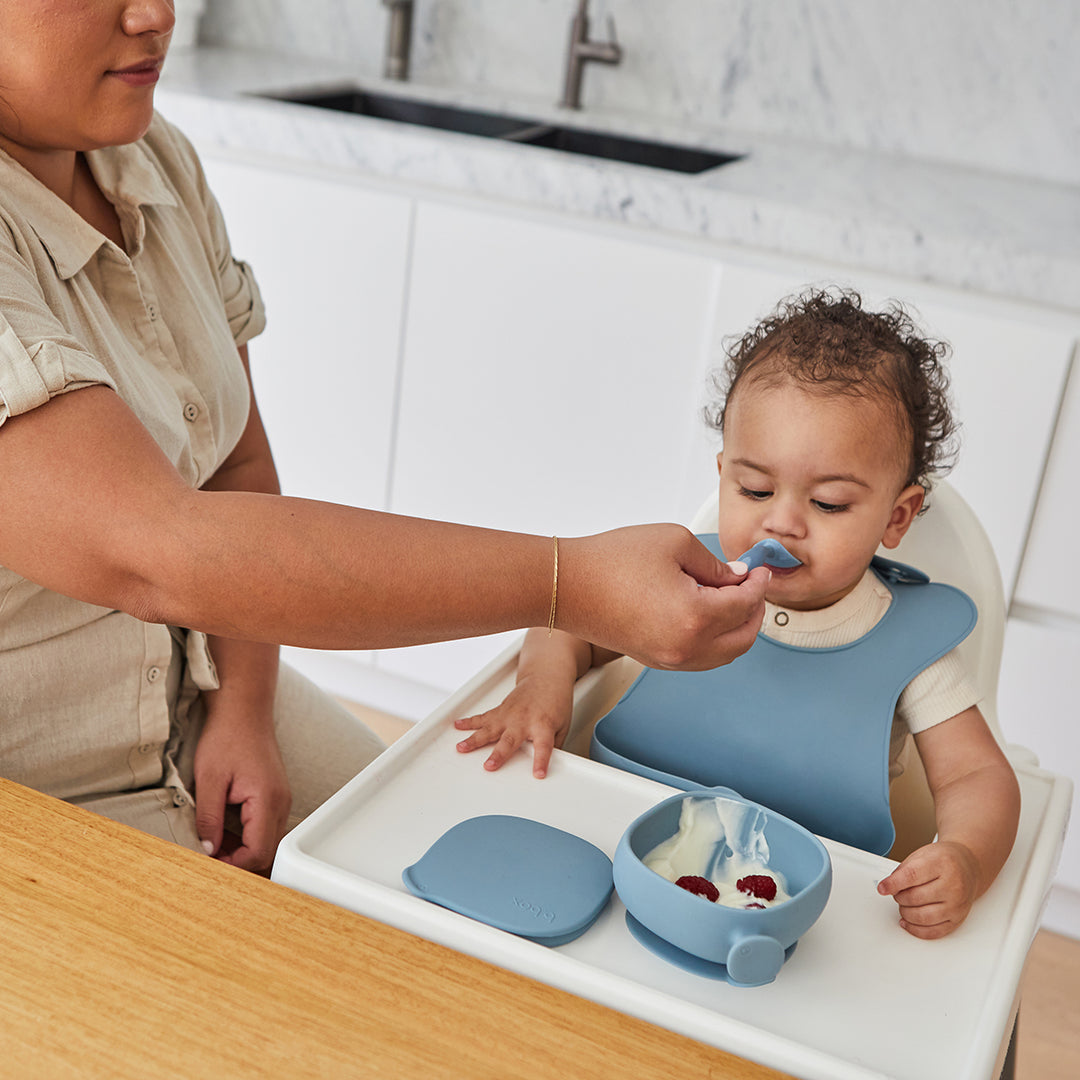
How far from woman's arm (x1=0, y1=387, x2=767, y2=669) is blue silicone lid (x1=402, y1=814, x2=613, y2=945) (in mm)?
129

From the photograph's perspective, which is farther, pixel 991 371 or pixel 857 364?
pixel 991 371

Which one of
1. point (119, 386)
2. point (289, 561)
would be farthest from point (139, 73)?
point (289, 561)

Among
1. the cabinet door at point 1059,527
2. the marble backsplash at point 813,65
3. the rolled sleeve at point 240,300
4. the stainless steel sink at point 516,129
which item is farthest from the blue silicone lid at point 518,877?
the marble backsplash at point 813,65

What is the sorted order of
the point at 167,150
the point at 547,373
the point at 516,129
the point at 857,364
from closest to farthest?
the point at 857,364 < the point at 167,150 < the point at 547,373 < the point at 516,129

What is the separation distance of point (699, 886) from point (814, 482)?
436mm

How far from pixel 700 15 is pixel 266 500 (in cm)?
209

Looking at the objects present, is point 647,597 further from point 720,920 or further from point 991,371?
point 991,371

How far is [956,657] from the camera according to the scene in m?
1.07

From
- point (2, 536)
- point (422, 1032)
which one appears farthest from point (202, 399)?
point (422, 1032)

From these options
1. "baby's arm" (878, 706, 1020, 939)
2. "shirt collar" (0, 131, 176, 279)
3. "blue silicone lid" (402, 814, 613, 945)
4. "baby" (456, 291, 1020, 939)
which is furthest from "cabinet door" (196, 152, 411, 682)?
"blue silicone lid" (402, 814, 613, 945)

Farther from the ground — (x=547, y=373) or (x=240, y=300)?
(x=240, y=300)

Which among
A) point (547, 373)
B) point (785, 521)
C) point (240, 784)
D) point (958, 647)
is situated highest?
point (785, 521)

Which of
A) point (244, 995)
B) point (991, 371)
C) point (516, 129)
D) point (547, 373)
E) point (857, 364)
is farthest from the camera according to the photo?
point (516, 129)

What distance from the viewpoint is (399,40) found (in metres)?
2.70
